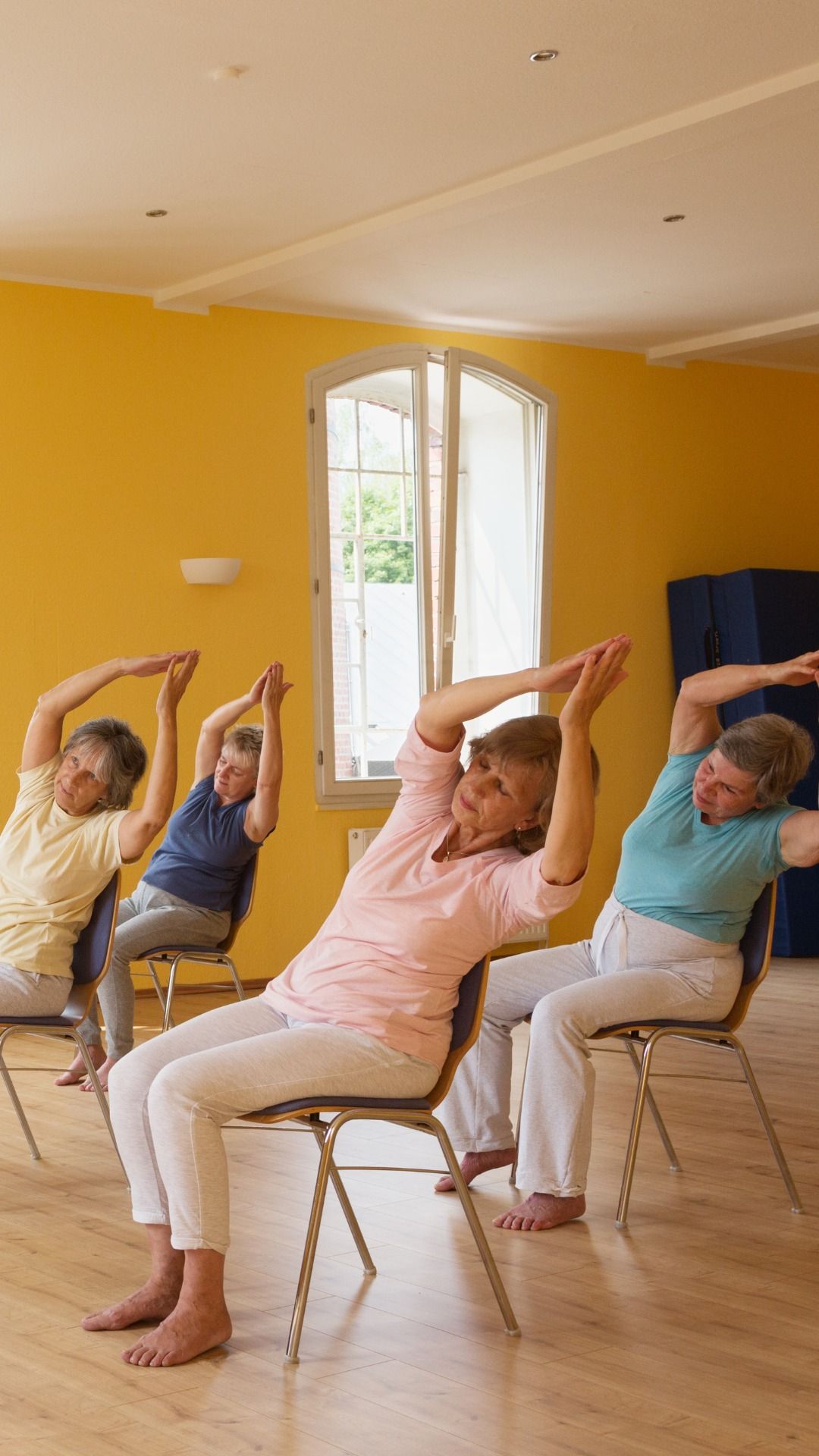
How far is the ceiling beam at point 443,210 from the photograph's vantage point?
15.0 feet

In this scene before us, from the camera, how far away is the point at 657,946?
3508 millimetres

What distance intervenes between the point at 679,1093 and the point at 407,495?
11.6 ft

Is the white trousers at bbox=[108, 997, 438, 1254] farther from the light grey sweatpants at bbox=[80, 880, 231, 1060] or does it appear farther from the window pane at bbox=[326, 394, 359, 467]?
the window pane at bbox=[326, 394, 359, 467]

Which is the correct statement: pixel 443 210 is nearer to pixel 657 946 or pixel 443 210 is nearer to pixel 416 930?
pixel 657 946

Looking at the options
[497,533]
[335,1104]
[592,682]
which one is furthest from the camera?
[497,533]

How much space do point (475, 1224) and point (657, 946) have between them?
102cm

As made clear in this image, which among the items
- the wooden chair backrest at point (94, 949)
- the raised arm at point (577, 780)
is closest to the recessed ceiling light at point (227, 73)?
the wooden chair backrest at point (94, 949)

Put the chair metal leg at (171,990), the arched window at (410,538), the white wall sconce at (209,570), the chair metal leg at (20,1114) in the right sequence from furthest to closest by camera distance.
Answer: the arched window at (410,538), the white wall sconce at (209,570), the chair metal leg at (171,990), the chair metal leg at (20,1114)

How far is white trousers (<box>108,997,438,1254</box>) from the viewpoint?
2.50 meters

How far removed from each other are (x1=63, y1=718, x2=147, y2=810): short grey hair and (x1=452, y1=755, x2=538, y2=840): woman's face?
1.20 meters

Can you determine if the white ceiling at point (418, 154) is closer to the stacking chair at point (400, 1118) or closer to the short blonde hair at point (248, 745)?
the short blonde hair at point (248, 745)

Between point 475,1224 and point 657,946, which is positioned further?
point 657,946

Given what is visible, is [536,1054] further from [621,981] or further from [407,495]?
[407,495]

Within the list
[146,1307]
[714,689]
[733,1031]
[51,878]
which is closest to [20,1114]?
[51,878]
